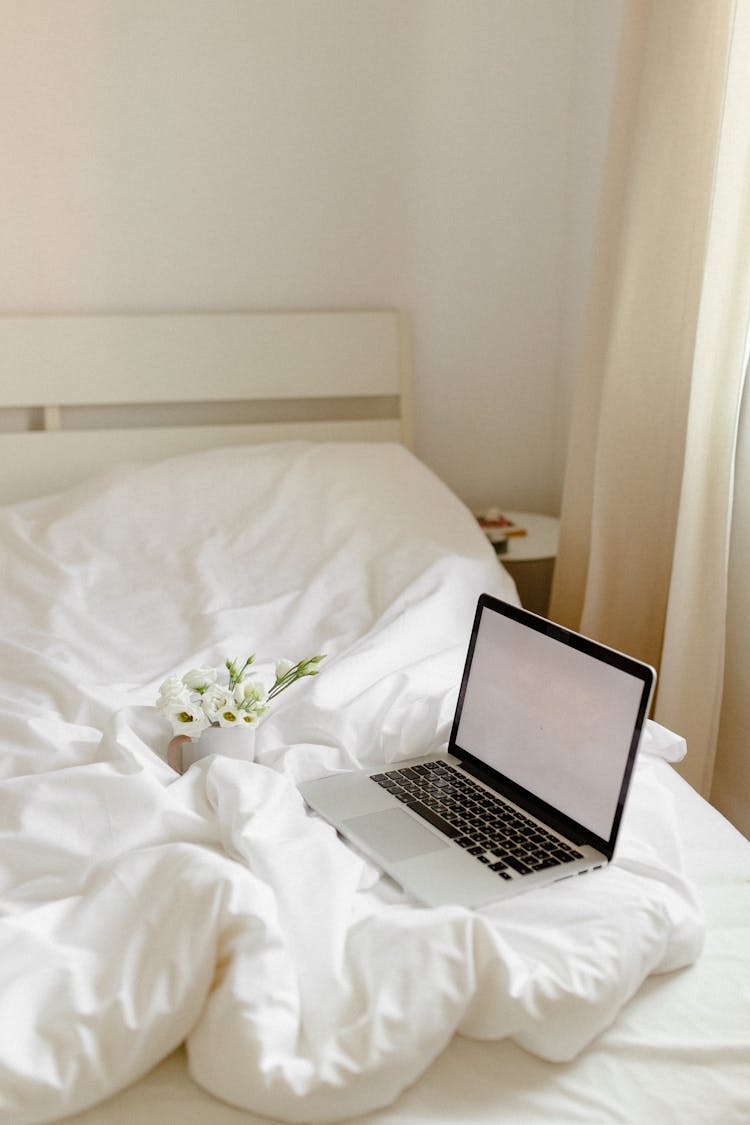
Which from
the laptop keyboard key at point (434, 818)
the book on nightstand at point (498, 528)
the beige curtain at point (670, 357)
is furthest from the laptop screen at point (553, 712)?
the book on nightstand at point (498, 528)

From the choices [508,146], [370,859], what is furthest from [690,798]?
[508,146]

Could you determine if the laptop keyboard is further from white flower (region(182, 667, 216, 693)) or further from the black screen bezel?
white flower (region(182, 667, 216, 693))

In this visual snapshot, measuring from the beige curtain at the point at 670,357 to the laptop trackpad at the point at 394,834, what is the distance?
0.93m

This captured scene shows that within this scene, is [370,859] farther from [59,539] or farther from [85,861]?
[59,539]

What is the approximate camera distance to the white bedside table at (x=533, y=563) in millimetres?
2730

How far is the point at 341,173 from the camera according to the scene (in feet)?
9.33

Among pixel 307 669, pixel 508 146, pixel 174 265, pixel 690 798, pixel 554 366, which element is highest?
pixel 508 146

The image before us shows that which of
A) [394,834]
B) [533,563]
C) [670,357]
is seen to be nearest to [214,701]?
[394,834]

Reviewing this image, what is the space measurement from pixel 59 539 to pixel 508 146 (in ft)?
5.31

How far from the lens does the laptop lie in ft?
4.13

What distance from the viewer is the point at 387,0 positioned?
276 cm

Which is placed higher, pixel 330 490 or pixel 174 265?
pixel 174 265

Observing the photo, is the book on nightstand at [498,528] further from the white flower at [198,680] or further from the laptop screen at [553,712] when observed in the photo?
the white flower at [198,680]

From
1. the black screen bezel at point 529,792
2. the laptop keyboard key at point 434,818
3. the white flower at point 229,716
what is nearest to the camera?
the black screen bezel at point 529,792
